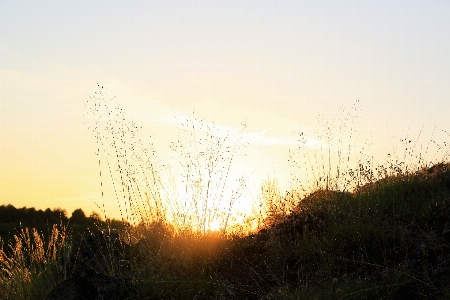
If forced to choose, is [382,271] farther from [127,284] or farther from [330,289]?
[127,284]

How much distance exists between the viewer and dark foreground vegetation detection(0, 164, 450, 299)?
17.9 feet

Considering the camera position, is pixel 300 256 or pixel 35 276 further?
pixel 35 276

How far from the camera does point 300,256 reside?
621 centimetres

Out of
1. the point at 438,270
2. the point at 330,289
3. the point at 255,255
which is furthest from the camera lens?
the point at 255,255

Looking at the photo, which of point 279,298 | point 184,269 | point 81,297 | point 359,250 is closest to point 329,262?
point 359,250

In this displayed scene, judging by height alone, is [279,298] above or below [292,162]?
below

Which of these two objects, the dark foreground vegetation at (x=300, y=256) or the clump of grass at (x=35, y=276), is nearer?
the dark foreground vegetation at (x=300, y=256)

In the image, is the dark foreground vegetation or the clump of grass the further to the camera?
the clump of grass

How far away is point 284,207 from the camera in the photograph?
777 cm

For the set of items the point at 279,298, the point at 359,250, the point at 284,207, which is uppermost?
the point at 284,207

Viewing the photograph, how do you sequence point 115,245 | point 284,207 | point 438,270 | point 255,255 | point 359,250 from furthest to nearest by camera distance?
1. point 284,207
2. point 115,245
3. point 255,255
4. point 359,250
5. point 438,270

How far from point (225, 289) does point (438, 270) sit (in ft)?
7.61

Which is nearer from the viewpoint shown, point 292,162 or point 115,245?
point 115,245

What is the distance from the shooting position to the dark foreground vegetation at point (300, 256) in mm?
5441
